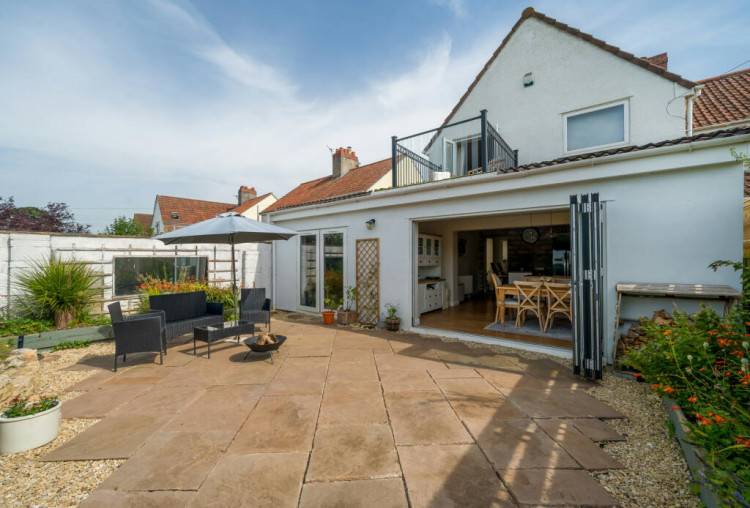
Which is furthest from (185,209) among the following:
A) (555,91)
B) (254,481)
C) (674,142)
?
(674,142)

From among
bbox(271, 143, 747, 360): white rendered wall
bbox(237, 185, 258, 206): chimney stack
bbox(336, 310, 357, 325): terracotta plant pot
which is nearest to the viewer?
bbox(271, 143, 747, 360): white rendered wall

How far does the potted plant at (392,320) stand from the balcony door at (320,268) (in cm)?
169

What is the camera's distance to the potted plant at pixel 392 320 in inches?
270

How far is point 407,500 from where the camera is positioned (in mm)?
1999

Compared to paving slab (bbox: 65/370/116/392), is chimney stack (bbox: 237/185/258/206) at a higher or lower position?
higher

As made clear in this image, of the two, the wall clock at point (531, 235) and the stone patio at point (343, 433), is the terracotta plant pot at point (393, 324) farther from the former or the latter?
the wall clock at point (531, 235)

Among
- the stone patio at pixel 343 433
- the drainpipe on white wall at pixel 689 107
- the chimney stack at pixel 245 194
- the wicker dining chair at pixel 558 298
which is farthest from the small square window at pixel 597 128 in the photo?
the chimney stack at pixel 245 194

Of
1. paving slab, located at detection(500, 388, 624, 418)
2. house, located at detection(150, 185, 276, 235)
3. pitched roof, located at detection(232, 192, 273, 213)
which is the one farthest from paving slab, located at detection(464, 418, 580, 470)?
pitched roof, located at detection(232, 192, 273, 213)

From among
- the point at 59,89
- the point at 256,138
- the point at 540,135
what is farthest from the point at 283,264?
the point at 540,135

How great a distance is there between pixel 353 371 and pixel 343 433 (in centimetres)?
159

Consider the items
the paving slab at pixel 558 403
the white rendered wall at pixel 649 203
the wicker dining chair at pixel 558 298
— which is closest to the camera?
the paving slab at pixel 558 403

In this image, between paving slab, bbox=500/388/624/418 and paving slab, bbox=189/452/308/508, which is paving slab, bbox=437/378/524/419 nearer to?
paving slab, bbox=500/388/624/418

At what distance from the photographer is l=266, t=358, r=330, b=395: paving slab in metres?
3.75

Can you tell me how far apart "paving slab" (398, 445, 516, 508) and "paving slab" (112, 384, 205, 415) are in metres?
2.58
